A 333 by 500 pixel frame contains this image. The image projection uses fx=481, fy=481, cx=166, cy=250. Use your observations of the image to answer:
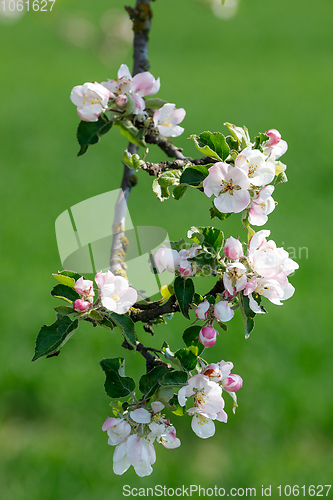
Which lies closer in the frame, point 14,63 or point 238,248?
point 238,248

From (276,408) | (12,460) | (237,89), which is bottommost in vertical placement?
(276,408)

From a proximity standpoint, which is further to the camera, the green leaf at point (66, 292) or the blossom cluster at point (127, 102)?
the blossom cluster at point (127, 102)

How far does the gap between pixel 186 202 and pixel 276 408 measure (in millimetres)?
3834

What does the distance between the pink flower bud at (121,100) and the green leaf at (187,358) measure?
566 millimetres

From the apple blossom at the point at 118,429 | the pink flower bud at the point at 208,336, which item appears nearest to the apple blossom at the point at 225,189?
the pink flower bud at the point at 208,336

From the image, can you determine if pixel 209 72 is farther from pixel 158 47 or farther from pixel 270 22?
pixel 270 22

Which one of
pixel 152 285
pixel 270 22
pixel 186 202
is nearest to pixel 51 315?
pixel 186 202

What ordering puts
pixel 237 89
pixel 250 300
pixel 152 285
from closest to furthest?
pixel 250 300 < pixel 152 285 < pixel 237 89

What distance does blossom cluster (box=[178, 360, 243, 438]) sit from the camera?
895 mm

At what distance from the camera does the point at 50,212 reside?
6758 mm

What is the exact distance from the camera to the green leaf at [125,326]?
35.2 inches

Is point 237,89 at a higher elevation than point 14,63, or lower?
lower
